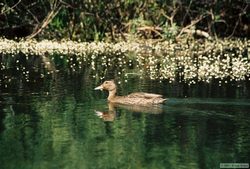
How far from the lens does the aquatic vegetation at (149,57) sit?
2306cm

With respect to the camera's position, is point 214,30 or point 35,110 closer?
point 35,110

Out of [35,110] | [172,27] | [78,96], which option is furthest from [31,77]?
[172,27]

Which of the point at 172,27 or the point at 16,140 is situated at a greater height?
the point at 172,27

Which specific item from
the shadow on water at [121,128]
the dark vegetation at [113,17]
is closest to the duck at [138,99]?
the shadow on water at [121,128]

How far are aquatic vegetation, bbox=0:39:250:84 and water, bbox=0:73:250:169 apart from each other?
3.65 meters

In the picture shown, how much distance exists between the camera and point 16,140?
1301 centimetres

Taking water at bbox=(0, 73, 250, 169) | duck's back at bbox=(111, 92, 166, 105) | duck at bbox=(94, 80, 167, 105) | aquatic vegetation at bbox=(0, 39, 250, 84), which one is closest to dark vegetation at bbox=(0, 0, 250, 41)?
aquatic vegetation at bbox=(0, 39, 250, 84)

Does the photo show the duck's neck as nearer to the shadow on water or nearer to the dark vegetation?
the shadow on water

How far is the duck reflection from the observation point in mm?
15355

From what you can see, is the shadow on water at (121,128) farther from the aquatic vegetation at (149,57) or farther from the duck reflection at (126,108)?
the aquatic vegetation at (149,57)

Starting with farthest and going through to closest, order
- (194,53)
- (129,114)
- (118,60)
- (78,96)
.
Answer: (194,53), (118,60), (78,96), (129,114)

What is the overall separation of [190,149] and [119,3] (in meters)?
25.9

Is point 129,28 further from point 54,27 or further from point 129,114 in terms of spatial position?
point 129,114

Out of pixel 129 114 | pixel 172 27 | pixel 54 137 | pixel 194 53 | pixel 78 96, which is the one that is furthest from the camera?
pixel 172 27
